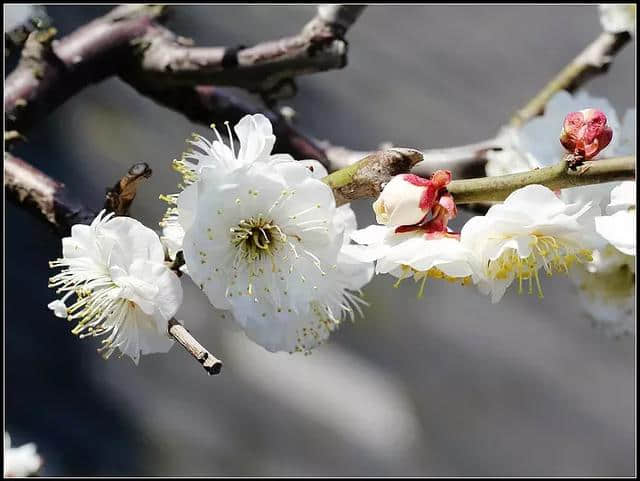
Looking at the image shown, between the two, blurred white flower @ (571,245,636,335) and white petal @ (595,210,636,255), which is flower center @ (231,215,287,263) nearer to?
white petal @ (595,210,636,255)

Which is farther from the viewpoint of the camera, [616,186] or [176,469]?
[176,469]

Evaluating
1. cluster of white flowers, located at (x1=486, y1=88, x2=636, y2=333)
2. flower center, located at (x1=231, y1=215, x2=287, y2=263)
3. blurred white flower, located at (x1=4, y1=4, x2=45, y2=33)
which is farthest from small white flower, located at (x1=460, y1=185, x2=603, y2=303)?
blurred white flower, located at (x1=4, y1=4, x2=45, y2=33)

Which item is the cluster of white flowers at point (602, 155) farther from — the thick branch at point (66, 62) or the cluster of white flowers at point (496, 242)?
the thick branch at point (66, 62)

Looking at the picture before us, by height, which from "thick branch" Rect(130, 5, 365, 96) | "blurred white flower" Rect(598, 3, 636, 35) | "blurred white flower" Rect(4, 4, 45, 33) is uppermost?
"blurred white flower" Rect(598, 3, 636, 35)

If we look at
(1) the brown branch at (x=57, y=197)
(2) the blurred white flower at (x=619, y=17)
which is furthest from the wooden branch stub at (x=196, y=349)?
(2) the blurred white flower at (x=619, y=17)

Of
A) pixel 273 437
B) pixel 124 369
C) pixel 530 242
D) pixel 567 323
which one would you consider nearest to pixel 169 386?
pixel 124 369

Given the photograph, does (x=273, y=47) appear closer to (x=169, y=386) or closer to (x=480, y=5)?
(x=480, y=5)
